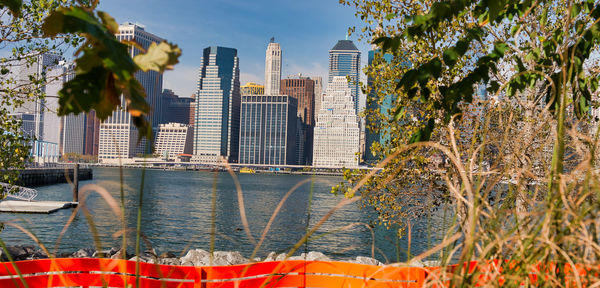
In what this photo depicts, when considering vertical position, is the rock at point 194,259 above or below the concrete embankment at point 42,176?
above

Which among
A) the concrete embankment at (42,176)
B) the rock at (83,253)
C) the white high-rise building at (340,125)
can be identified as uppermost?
the white high-rise building at (340,125)

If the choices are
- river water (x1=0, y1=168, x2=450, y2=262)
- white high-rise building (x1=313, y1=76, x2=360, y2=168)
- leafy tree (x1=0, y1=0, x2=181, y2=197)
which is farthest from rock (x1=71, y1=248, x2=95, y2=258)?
white high-rise building (x1=313, y1=76, x2=360, y2=168)

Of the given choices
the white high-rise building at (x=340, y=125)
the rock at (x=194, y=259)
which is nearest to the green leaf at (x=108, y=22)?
the rock at (x=194, y=259)

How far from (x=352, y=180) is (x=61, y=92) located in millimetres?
8190

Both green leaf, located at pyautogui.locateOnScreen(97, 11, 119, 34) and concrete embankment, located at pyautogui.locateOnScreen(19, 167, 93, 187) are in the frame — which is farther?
concrete embankment, located at pyautogui.locateOnScreen(19, 167, 93, 187)

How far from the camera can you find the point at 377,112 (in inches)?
367

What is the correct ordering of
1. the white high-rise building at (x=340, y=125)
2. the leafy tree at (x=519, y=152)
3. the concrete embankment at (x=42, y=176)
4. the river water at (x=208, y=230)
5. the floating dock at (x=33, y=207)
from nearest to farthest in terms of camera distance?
1. the leafy tree at (x=519, y=152)
2. the river water at (x=208, y=230)
3. the floating dock at (x=33, y=207)
4. the concrete embankment at (x=42, y=176)
5. the white high-rise building at (x=340, y=125)

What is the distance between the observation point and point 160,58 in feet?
3.43

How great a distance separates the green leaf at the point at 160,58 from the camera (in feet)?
3.39

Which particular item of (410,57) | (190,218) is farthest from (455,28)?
(190,218)

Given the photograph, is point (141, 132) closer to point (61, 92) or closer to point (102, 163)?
point (61, 92)

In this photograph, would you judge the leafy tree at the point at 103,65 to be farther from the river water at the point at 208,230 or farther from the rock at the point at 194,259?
the rock at the point at 194,259

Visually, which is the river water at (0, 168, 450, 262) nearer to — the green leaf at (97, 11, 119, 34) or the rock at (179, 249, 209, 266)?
the rock at (179, 249, 209, 266)

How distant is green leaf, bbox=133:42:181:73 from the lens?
40.7 inches
